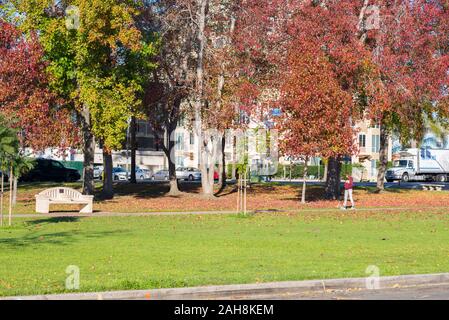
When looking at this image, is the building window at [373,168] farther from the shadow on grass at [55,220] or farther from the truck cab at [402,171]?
the shadow on grass at [55,220]

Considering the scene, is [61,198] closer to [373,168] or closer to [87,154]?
[87,154]

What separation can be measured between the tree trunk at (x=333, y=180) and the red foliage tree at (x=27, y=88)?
15284 mm

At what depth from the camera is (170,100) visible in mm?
47188

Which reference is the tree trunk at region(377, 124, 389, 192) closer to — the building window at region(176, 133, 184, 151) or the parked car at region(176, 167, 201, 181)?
the parked car at region(176, 167, 201, 181)

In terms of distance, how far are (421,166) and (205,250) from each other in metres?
69.6

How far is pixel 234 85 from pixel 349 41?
23.2ft

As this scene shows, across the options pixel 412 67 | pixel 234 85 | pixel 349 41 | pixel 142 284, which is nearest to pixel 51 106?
pixel 234 85

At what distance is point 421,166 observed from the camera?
85500 mm

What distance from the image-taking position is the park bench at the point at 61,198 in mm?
33312

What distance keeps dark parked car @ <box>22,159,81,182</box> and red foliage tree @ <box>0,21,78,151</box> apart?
2223 cm

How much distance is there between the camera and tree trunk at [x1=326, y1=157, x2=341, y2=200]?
4662 cm

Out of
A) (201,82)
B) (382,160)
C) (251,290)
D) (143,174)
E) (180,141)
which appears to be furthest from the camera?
(180,141)

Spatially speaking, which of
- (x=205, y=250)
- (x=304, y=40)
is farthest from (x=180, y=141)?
(x=205, y=250)
